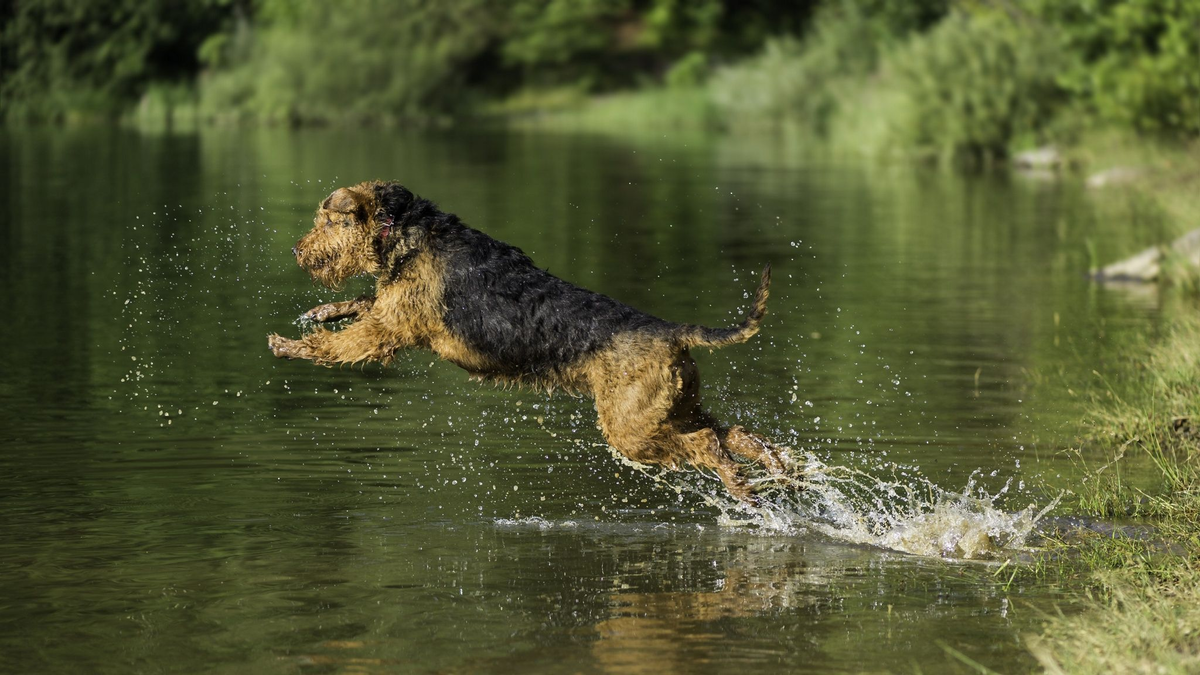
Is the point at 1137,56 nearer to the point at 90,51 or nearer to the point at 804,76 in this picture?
the point at 804,76

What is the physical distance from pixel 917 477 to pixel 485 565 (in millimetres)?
2878

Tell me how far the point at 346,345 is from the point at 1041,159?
1233 inches

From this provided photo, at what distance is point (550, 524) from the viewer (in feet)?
28.7

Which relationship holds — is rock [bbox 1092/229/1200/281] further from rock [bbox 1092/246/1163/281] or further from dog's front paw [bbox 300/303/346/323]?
dog's front paw [bbox 300/303/346/323]

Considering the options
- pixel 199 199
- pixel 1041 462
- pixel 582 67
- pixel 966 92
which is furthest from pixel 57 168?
pixel 582 67

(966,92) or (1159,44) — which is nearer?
(1159,44)

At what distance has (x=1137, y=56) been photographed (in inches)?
1256

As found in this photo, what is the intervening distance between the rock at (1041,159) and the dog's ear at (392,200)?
101 ft

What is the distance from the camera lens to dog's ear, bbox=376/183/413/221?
851 centimetres

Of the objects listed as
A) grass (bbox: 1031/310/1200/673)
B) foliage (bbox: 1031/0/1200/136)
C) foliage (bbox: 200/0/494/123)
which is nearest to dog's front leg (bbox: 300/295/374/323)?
grass (bbox: 1031/310/1200/673)

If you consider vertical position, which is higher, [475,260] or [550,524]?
[475,260]

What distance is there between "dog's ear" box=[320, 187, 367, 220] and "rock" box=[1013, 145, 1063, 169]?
3107 centimetres

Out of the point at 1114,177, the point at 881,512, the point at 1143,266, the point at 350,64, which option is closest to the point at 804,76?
the point at 350,64

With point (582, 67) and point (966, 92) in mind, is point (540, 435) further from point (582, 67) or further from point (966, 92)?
point (582, 67)
